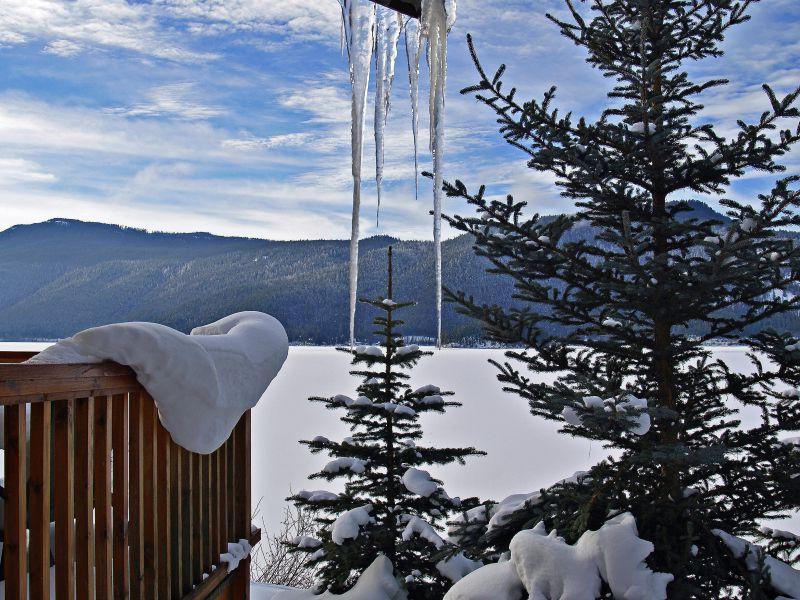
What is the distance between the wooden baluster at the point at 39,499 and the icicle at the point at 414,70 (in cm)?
285

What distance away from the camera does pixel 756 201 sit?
8.71ft

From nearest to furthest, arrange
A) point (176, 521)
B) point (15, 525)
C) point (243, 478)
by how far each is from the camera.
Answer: point (15, 525) → point (176, 521) → point (243, 478)

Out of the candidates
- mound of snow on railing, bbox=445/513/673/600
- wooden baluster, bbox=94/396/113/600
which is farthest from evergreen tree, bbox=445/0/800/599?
wooden baluster, bbox=94/396/113/600

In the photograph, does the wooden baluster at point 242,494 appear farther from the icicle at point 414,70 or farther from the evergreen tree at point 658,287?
the icicle at point 414,70

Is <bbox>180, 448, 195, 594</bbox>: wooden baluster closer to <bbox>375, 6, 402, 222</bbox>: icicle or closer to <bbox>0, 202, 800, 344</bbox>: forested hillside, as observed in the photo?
<bbox>375, 6, 402, 222</bbox>: icicle

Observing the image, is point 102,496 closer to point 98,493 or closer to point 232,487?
point 98,493

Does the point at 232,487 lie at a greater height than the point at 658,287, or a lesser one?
lesser

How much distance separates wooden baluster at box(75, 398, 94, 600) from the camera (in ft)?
6.86

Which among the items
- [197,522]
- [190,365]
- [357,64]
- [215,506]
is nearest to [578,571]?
[190,365]

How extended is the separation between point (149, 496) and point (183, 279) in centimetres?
7172

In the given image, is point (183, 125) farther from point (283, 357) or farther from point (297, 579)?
point (283, 357)

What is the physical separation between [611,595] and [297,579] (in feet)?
49.2

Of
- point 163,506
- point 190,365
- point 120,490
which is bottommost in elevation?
point 163,506

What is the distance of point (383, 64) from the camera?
4.34 meters
